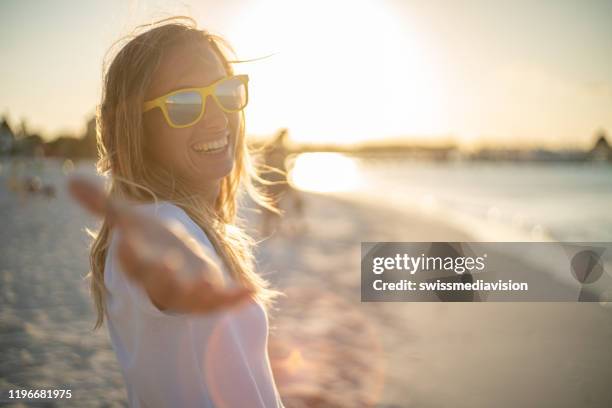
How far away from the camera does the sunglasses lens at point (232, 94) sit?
5.57ft

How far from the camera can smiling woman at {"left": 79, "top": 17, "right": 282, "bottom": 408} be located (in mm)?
1295

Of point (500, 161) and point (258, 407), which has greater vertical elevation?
point (500, 161)

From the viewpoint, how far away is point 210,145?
1.71m

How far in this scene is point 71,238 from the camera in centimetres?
1157

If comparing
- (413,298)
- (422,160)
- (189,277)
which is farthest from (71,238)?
(422,160)

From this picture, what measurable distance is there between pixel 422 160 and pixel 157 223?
512 ft

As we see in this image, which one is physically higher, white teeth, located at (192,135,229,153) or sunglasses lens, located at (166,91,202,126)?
sunglasses lens, located at (166,91,202,126)

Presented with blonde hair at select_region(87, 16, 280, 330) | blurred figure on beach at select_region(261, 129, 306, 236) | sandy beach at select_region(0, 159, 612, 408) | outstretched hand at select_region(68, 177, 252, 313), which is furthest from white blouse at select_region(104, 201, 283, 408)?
blurred figure on beach at select_region(261, 129, 306, 236)

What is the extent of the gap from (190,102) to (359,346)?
4.38 metres

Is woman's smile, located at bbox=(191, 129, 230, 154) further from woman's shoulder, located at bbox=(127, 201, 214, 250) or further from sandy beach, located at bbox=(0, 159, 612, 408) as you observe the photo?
sandy beach, located at bbox=(0, 159, 612, 408)

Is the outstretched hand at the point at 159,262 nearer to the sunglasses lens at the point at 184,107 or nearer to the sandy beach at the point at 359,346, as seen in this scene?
the sunglasses lens at the point at 184,107

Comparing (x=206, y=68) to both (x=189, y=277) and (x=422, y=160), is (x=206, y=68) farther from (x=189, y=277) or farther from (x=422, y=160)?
(x=422, y=160)

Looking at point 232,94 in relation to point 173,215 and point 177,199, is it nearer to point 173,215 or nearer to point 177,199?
point 177,199

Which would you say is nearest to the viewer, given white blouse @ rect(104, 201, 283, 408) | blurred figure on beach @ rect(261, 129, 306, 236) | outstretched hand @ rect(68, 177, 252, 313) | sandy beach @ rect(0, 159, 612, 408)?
outstretched hand @ rect(68, 177, 252, 313)
